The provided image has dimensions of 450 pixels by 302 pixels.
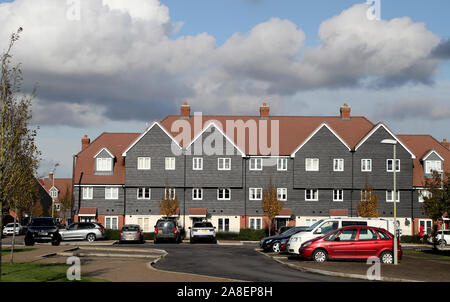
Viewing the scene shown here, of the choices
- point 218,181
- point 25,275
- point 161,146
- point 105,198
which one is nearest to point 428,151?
point 218,181

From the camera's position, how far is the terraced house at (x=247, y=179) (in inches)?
2325

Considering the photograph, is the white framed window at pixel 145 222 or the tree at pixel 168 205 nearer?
the tree at pixel 168 205

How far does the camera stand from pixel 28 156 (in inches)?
806

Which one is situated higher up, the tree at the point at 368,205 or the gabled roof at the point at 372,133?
the gabled roof at the point at 372,133

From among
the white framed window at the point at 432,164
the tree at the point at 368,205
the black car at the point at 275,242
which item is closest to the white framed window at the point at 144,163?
the tree at the point at 368,205

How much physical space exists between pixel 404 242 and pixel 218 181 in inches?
738

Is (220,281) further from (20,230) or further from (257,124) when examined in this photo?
(20,230)

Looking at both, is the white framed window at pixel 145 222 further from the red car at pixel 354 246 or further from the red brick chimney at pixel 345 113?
the red car at pixel 354 246

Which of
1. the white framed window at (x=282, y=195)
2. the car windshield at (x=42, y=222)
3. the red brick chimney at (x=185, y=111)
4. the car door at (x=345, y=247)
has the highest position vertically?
the red brick chimney at (x=185, y=111)

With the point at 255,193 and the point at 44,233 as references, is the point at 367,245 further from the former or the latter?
the point at 255,193

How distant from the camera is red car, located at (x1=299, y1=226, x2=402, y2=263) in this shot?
26812 mm

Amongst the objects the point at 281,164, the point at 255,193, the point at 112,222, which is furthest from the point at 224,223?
the point at 112,222

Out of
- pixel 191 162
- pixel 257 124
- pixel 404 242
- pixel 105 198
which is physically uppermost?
pixel 257 124
